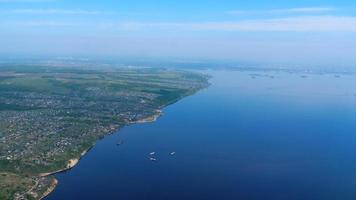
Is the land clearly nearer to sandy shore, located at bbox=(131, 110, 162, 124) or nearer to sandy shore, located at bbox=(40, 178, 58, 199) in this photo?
sandy shore, located at bbox=(131, 110, 162, 124)

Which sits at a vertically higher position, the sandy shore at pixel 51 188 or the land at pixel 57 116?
the land at pixel 57 116

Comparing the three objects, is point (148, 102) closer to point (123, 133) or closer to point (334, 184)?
point (123, 133)

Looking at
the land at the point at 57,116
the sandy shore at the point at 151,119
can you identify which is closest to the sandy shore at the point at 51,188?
the land at the point at 57,116

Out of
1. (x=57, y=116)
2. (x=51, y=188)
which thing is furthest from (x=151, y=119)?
(x=51, y=188)

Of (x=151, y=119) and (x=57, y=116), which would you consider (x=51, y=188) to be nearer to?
(x=57, y=116)

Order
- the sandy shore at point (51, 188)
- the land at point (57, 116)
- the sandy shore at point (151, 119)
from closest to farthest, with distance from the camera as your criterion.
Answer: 1. the sandy shore at point (51, 188)
2. the land at point (57, 116)
3. the sandy shore at point (151, 119)

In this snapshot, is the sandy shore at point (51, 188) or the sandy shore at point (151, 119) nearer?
the sandy shore at point (51, 188)

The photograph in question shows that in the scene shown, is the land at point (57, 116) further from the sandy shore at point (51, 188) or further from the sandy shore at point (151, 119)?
the sandy shore at point (51, 188)

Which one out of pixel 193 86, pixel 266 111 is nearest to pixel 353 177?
pixel 266 111
